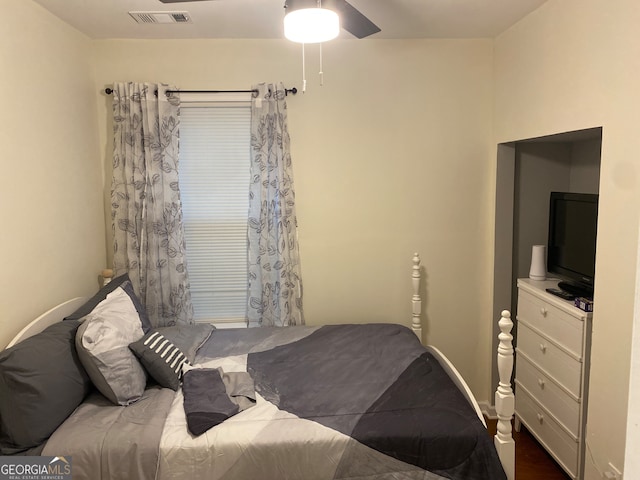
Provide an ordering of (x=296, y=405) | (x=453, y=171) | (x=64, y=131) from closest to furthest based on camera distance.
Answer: (x=296, y=405) < (x=64, y=131) < (x=453, y=171)

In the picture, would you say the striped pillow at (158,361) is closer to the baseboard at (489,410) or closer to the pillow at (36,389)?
the pillow at (36,389)

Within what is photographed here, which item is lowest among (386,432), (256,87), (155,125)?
(386,432)

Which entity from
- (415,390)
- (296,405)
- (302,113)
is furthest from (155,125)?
(415,390)

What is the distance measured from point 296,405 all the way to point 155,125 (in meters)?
2.12

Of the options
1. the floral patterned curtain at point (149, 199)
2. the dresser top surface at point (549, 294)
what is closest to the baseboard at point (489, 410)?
the dresser top surface at point (549, 294)

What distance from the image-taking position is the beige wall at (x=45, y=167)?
88.0 inches

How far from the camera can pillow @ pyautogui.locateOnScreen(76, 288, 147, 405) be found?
2.07 meters

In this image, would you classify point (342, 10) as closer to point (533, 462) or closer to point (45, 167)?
point (45, 167)

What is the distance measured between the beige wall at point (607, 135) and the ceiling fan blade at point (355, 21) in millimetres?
1048

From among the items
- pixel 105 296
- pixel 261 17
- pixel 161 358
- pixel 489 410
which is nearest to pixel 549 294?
pixel 489 410

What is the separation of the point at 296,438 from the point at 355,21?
6.15 ft

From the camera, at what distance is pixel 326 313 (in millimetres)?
3414

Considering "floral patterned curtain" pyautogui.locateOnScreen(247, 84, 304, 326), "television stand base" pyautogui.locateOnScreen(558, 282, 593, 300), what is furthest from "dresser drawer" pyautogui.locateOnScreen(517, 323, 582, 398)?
"floral patterned curtain" pyautogui.locateOnScreen(247, 84, 304, 326)

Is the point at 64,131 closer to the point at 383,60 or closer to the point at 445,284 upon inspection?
the point at 383,60
